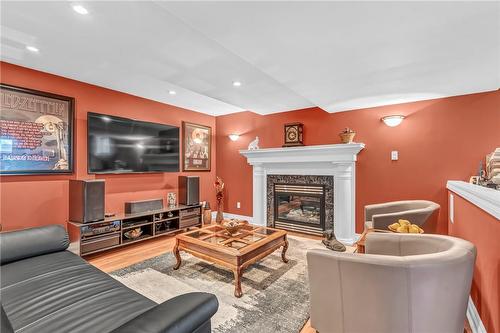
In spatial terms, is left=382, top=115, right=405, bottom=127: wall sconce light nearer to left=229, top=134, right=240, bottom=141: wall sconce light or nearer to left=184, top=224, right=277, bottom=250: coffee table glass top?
left=184, top=224, right=277, bottom=250: coffee table glass top

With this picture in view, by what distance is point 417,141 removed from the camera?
10.9 feet

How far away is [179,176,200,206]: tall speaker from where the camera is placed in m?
4.20

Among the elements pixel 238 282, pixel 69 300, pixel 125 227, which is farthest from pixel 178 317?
pixel 125 227

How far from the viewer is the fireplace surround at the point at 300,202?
397 centimetres

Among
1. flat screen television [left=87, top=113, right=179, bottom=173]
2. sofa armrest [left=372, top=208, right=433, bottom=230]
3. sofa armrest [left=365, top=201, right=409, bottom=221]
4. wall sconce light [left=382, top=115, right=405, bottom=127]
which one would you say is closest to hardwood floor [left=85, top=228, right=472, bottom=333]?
flat screen television [left=87, top=113, right=179, bottom=173]

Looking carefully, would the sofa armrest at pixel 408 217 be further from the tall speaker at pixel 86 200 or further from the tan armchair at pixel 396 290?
the tall speaker at pixel 86 200

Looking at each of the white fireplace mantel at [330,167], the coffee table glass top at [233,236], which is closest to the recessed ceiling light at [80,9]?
the coffee table glass top at [233,236]

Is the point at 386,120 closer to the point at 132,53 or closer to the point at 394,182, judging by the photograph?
the point at 394,182

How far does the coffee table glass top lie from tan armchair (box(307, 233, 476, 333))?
3.58 ft

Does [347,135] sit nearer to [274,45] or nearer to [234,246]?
[274,45]

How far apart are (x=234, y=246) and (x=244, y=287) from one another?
0.40m

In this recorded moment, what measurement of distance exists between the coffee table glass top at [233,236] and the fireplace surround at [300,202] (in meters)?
1.54

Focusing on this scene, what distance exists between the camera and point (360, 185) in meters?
3.77

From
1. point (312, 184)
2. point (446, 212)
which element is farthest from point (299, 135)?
point (446, 212)
